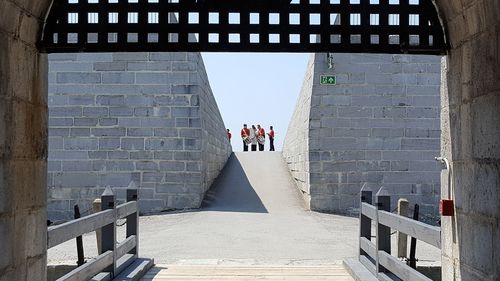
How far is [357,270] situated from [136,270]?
2.74 metres

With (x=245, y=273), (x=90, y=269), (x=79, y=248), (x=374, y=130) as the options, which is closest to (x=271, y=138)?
(x=374, y=130)

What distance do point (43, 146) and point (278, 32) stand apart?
1962mm

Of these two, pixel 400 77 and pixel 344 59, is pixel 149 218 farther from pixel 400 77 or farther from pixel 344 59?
pixel 400 77

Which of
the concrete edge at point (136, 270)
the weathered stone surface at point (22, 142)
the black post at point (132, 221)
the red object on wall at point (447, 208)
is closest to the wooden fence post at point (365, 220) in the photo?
the concrete edge at point (136, 270)

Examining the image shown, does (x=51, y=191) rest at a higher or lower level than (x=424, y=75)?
lower

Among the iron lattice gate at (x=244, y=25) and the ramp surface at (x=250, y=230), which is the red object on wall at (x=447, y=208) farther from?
the ramp surface at (x=250, y=230)

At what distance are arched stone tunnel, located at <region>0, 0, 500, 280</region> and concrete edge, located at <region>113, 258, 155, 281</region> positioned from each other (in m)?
2.77

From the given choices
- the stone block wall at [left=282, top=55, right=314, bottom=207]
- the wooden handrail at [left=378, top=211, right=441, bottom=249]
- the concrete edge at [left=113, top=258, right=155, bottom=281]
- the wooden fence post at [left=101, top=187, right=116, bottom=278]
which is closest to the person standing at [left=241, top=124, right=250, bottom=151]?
the stone block wall at [left=282, top=55, right=314, bottom=207]

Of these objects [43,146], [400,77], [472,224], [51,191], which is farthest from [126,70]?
[472,224]

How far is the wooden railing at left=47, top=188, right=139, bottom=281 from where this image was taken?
539 centimetres

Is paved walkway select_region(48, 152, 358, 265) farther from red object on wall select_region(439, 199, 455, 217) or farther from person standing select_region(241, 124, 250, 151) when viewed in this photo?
person standing select_region(241, 124, 250, 151)

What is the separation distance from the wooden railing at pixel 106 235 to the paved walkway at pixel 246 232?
0.87 meters

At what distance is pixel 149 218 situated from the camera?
14211 millimetres

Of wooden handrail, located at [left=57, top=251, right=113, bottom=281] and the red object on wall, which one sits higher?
the red object on wall
